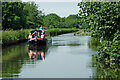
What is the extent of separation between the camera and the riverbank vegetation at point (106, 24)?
14.3 metres

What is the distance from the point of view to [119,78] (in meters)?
10.7

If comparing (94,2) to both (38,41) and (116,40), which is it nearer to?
(116,40)

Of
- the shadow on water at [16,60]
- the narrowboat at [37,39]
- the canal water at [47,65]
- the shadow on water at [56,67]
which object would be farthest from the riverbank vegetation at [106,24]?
the narrowboat at [37,39]

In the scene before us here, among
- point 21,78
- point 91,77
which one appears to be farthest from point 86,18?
point 21,78

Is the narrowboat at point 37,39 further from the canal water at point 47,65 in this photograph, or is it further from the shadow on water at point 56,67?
the shadow on water at point 56,67

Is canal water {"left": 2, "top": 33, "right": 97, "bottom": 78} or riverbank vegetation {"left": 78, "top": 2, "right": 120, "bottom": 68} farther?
riverbank vegetation {"left": 78, "top": 2, "right": 120, "bottom": 68}

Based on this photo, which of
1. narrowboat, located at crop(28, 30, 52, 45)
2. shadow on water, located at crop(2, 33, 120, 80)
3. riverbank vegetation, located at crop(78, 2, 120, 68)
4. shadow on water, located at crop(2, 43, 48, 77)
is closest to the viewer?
shadow on water, located at crop(2, 33, 120, 80)

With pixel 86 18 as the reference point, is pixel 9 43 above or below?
below

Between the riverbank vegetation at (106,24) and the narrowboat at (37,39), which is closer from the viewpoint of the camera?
the riverbank vegetation at (106,24)

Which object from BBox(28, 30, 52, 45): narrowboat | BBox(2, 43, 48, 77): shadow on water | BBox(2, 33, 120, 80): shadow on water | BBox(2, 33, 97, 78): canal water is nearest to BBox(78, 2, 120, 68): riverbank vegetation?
BBox(2, 33, 120, 80): shadow on water

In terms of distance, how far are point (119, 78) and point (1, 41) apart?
20.0 m

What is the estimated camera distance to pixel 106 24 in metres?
14.5

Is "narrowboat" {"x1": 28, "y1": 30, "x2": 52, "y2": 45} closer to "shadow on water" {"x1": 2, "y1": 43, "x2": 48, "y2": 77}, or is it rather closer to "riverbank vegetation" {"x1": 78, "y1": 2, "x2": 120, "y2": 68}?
"shadow on water" {"x1": 2, "y1": 43, "x2": 48, "y2": 77}

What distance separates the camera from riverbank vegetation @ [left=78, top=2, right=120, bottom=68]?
563 inches
